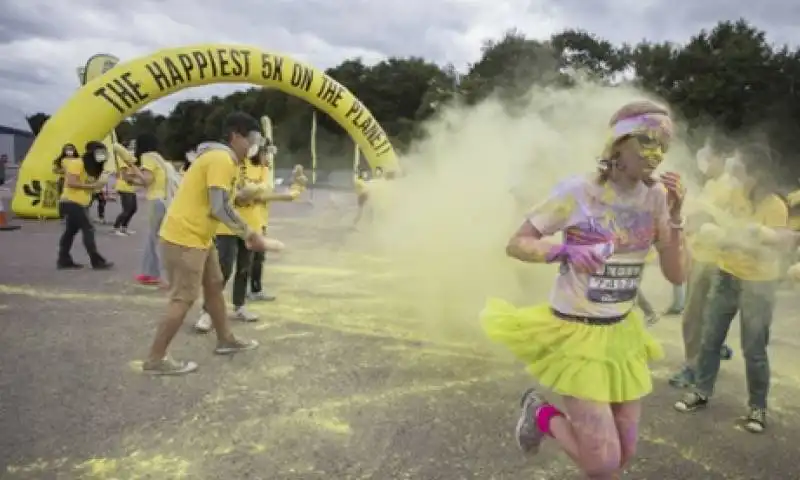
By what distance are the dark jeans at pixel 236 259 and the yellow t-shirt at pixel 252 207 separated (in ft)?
0.41

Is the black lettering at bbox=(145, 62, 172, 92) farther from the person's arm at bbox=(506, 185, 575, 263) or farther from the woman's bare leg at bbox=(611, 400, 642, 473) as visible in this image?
the woman's bare leg at bbox=(611, 400, 642, 473)

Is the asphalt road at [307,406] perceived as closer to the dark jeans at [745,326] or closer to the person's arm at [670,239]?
the dark jeans at [745,326]

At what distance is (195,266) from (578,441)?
3.14 meters

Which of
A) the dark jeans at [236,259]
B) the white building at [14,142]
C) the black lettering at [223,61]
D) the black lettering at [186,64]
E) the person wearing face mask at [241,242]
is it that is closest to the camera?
the person wearing face mask at [241,242]

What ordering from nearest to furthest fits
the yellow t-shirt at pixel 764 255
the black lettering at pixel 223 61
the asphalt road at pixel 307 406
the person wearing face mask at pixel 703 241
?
the asphalt road at pixel 307 406 → the yellow t-shirt at pixel 764 255 → the person wearing face mask at pixel 703 241 → the black lettering at pixel 223 61

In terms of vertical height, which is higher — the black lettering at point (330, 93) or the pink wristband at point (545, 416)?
the black lettering at point (330, 93)

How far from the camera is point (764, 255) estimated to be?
4246mm

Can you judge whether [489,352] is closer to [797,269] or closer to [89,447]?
[797,269]

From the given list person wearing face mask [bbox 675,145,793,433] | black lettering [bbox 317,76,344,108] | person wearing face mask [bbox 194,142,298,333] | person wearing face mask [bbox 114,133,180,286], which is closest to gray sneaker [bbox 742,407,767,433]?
person wearing face mask [bbox 675,145,793,433]

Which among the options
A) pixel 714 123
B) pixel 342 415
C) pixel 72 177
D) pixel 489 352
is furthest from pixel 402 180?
pixel 714 123

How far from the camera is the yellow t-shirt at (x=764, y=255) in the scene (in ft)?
13.8

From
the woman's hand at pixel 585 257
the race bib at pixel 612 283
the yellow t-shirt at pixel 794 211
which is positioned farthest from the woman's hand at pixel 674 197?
the yellow t-shirt at pixel 794 211

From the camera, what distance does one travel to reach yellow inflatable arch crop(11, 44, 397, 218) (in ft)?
46.8

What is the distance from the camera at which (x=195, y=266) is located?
5.02 metres
